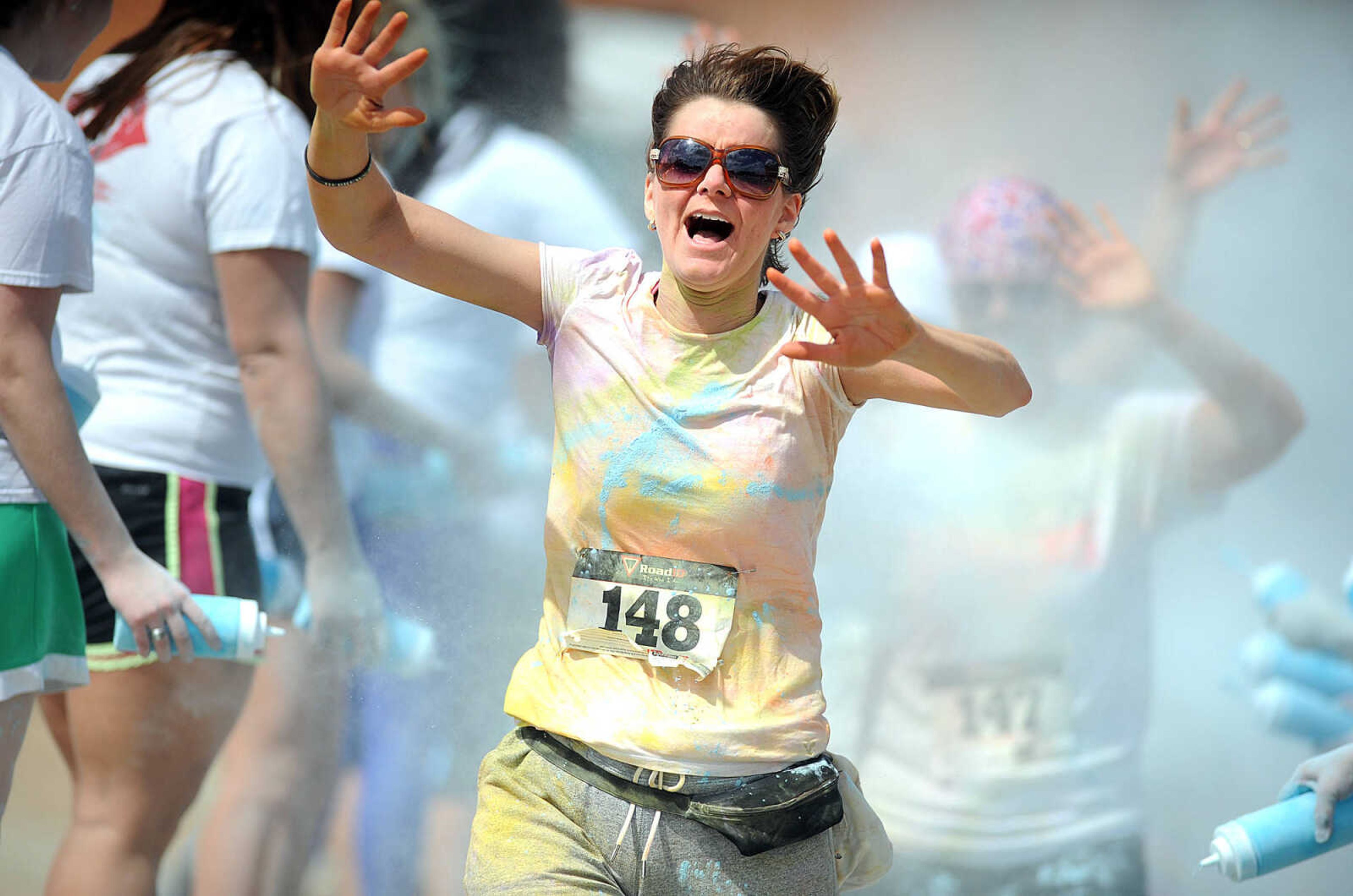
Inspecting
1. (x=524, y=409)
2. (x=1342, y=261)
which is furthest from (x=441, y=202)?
(x=1342, y=261)

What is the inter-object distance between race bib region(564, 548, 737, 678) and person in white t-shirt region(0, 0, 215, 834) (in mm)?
1098

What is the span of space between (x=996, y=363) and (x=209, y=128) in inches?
72.4

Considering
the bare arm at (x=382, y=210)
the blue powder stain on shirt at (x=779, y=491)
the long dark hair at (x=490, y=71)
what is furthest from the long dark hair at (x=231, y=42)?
the blue powder stain on shirt at (x=779, y=491)

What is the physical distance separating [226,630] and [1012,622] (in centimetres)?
195

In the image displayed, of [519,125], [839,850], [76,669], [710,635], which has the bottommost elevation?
[839,850]

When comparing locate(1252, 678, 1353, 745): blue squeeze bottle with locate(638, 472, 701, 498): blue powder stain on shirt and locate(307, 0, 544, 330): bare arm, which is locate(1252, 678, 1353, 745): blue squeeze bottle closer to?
A: locate(638, 472, 701, 498): blue powder stain on shirt

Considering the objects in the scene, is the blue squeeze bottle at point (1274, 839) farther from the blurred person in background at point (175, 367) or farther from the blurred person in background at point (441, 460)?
the blurred person in background at point (175, 367)

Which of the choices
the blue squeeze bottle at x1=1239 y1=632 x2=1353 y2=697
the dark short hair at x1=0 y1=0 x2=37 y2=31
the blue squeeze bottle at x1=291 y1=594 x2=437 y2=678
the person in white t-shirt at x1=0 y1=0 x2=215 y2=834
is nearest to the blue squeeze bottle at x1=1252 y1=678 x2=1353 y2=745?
the blue squeeze bottle at x1=1239 y1=632 x2=1353 y2=697

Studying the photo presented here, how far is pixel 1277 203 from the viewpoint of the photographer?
12.1 ft

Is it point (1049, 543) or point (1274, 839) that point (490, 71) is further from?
point (1274, 839)

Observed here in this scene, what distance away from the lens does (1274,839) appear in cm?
262

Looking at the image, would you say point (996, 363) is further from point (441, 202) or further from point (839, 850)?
point (441, 202)

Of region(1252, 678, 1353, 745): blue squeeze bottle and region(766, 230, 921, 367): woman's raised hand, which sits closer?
region(766, 230, 921, 367): woman's raised hand

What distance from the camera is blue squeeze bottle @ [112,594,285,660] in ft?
9.20
